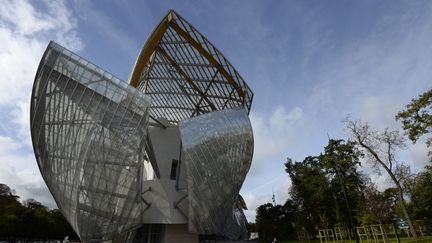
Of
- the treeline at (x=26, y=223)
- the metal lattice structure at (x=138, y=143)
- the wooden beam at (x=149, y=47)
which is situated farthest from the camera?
the treeline at (x=26, y=223)

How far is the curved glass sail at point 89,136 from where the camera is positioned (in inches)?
731

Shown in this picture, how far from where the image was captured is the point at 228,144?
26.1 meters

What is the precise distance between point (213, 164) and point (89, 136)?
1015 centimetres

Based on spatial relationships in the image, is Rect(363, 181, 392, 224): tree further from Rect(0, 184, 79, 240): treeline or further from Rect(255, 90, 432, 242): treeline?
Rect(0, 184, 79, 240): treeline

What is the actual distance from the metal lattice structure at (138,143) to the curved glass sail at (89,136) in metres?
0.06

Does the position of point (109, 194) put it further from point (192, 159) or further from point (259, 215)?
point (259, 215)

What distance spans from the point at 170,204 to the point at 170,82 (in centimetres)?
1592

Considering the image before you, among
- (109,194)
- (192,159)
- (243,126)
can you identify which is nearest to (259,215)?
(243,126)

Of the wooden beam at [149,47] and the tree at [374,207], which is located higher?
the wooden beam at [149,47]

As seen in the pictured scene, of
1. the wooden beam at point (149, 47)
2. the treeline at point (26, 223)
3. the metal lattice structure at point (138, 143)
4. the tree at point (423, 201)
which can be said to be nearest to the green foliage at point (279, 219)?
the tree at point (423, 201)

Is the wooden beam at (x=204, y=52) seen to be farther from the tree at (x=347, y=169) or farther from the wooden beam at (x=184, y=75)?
the tree at (x=347, y=169)

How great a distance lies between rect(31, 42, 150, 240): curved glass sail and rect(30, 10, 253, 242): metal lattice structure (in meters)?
0.06

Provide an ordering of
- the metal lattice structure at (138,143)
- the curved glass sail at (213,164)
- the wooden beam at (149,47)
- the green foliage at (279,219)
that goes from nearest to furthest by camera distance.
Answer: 1. the metal lattice structure at (138,143)
2. the curved glass sail at (213,164)
3. the wooden beam at (149,47)
4. the green foliage at (279,219)

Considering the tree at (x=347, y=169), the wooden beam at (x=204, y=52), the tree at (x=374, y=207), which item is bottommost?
the tree at (x=374, y=207)
